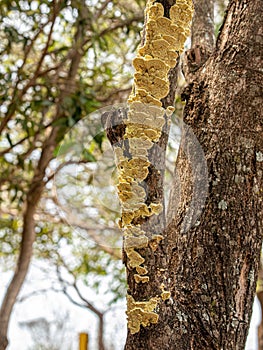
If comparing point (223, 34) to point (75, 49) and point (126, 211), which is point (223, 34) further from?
point (75, 49)

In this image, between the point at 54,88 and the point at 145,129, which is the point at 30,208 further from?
the point at 145,129

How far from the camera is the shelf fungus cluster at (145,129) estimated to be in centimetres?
80

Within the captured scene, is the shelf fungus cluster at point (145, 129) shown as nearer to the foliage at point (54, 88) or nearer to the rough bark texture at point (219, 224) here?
the rough bark texture at point (219, 224)

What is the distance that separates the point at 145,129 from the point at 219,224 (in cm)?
16

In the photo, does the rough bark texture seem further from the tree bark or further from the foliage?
the tree bark

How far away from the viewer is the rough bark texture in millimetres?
819

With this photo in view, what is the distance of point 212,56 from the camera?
99 centimetres

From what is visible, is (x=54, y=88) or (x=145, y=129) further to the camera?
(x=54, y=88)

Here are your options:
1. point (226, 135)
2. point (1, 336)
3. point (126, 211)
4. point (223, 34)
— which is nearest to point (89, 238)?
point (126, 211)

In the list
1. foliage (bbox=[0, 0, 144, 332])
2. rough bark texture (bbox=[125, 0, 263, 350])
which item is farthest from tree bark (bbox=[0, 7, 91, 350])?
rough bark texture (bbox=[125, 0, 263, 350])

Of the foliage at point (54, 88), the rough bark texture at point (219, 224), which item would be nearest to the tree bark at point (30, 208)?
the foliage at point (54, 88)

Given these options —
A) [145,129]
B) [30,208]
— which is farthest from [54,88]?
[145,129]

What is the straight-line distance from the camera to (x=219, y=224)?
869 millimetres

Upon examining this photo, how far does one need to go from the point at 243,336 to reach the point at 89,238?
0.25 meters
